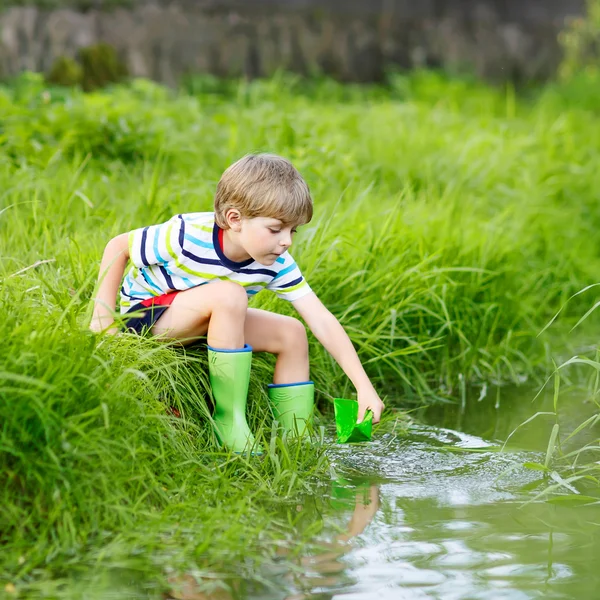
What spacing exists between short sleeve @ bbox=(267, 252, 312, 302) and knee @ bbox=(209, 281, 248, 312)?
173 millimetres

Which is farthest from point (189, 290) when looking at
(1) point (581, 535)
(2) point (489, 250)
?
(2) point (489, 250)

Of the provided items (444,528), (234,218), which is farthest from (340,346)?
(444,528)

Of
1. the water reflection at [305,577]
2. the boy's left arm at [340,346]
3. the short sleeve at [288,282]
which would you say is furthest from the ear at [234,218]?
the water reflection at [305,577]

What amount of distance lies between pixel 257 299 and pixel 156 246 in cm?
64

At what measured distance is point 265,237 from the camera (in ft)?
9.88

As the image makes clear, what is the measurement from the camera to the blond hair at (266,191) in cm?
298

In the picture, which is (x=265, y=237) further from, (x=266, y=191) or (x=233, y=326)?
(x=233, y=326)

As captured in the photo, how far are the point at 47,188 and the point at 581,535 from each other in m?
2.68

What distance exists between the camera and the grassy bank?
2461 mm

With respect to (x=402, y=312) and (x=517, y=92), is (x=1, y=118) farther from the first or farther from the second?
(x=517, y=92)

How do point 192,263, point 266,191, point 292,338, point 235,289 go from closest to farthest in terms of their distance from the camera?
point 266,191 < point 235,289 < point 192,263 < point 292,338

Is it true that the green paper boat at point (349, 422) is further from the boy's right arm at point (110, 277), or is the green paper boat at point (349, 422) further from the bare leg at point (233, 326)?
the boy's right arm at point (110, 277)

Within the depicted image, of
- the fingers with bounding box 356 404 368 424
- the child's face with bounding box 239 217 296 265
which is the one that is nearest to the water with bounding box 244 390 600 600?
the fingers with bounding box 356 404 368 424

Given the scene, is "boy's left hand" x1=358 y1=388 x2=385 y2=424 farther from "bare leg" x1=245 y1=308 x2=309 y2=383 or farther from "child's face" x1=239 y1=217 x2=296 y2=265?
"child's face" x1=239 y1=217 x2=296 y2=265
